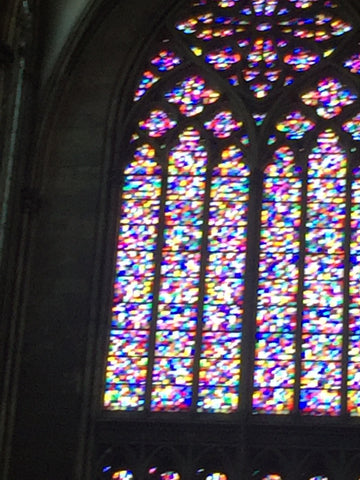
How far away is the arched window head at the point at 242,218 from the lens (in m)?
16.7

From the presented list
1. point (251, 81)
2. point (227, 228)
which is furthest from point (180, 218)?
point (251, 81)

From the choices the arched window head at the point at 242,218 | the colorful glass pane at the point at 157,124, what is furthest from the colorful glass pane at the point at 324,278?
the colorful glass pane at the point at 157,124

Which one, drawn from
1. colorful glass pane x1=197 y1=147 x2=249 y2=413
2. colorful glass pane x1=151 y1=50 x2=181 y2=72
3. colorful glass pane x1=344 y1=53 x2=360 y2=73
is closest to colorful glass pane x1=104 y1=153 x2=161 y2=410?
colorful glass pane x1=197 y1=147 x2=249 y2=413

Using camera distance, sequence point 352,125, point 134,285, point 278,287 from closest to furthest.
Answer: point 278,287 < point 134,285 < point 352,125

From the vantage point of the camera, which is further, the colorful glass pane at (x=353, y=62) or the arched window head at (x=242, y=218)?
the colorful glass pane at (x=353, y=62)

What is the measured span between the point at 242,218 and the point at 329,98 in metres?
1.63

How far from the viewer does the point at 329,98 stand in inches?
703

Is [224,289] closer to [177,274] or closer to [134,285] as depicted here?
[177,274]

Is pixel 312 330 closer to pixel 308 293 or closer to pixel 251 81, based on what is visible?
pixel 308 293

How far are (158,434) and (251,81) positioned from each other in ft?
12.9

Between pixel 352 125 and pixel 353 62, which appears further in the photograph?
pixel 353 62

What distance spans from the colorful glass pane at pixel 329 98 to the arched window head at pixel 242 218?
1cm

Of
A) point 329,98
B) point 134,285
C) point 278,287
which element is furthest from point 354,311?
point 329,98

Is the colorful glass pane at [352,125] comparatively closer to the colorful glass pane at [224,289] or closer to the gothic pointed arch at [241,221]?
the gothic pointed arch at [241,221]
